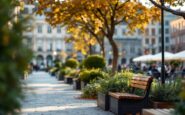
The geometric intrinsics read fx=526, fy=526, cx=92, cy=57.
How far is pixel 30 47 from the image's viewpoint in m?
5.30

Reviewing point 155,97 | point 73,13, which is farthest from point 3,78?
point 73,13

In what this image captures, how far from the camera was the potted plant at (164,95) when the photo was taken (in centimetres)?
1359

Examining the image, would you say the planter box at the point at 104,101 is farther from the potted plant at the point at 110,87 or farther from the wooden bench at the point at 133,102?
the wooden bench at the point at 133,102

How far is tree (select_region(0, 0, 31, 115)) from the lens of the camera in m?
4.71

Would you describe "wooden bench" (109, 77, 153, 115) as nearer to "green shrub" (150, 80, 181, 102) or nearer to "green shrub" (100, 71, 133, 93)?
"green shrub" (150, 80, 181, 102)

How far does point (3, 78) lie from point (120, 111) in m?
8.85

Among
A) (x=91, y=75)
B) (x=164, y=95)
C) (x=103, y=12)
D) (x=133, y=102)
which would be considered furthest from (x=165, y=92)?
(x=103, y=12)

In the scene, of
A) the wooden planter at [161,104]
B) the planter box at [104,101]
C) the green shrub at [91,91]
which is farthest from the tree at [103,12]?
the wooden planter at [161,104]

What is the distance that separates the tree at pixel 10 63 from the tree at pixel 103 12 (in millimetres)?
19401

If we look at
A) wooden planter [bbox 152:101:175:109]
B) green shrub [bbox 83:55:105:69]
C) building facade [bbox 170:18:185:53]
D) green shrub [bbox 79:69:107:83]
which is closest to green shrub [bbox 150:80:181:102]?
wooden planter [bbox 152:101:175:109]

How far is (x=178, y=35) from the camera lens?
108750 mm

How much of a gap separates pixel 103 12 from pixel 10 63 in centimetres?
2346

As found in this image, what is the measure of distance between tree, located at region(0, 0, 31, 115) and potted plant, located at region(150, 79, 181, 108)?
8781mm

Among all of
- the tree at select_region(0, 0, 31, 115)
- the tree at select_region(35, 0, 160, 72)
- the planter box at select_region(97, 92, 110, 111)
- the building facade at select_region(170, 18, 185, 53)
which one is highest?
the building facade at select_region(170, 18, 185, 53)
